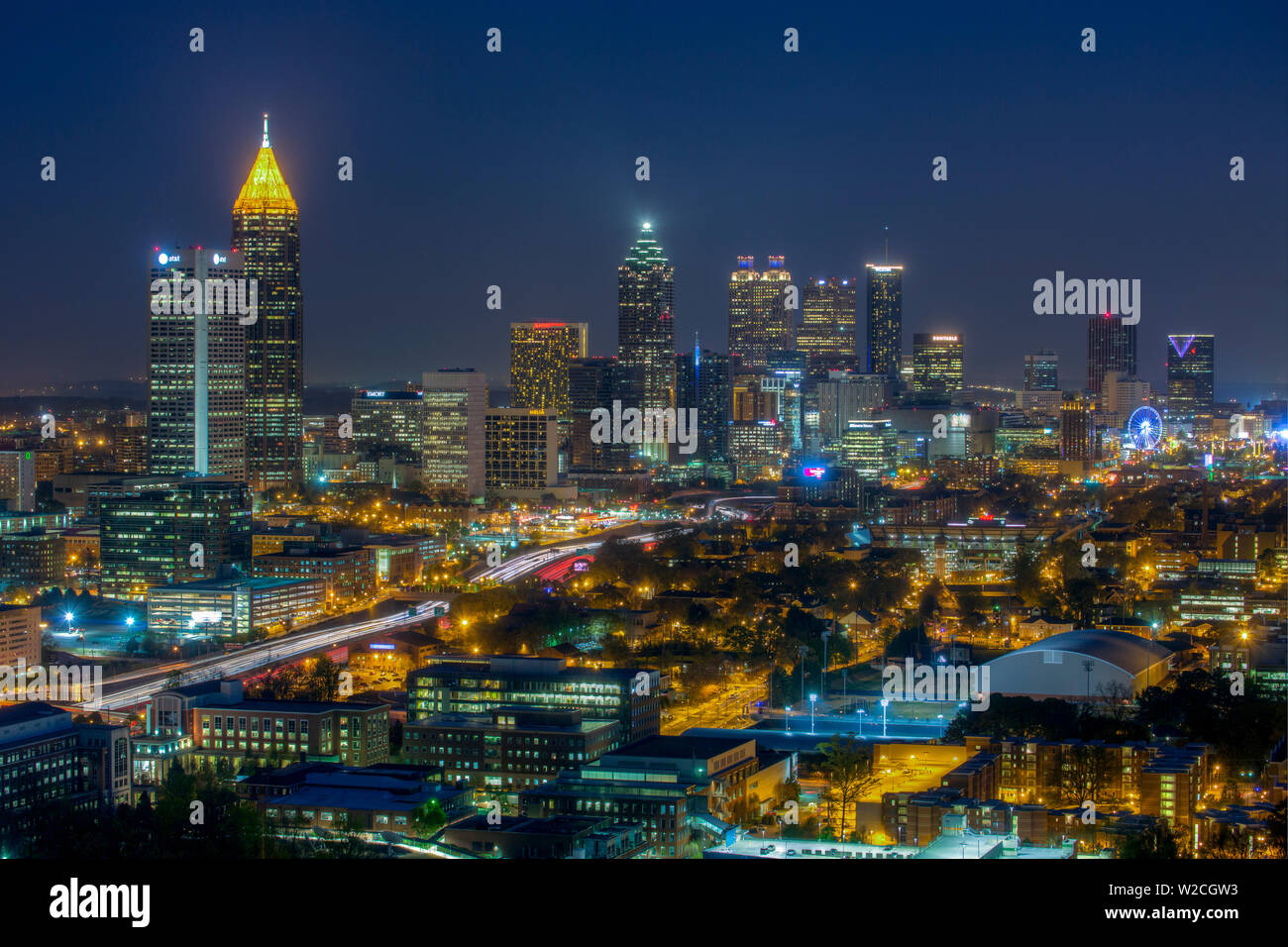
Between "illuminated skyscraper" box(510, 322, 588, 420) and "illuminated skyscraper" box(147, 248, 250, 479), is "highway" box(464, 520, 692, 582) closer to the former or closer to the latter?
"illuminated skyscraper" box(147, 248, 250, 479)

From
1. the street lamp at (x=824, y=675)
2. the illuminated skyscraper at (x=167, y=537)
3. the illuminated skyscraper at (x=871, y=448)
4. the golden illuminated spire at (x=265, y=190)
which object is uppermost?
the golden illuminated spire at (x=265, y=190)

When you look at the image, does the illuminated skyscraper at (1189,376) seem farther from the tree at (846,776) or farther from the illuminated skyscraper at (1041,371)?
Result: the tree at (846,776)

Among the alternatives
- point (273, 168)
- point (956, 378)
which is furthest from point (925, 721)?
point (956, 378)

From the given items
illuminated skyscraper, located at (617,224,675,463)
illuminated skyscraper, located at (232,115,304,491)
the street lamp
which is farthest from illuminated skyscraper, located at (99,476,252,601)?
illuminated skyscraper, located at (617,224,675,463)

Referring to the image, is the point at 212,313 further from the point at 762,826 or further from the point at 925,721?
the point at 762,826

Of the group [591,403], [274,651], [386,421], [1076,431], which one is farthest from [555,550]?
[1076,431]

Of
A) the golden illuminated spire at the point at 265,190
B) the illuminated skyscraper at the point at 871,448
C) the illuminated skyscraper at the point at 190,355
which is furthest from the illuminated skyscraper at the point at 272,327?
the illuminated skyscraper at the point at 871,448
